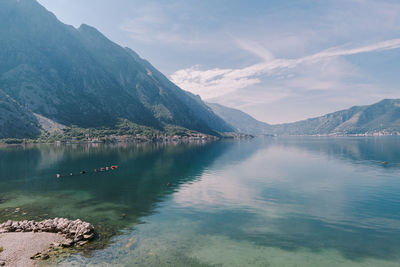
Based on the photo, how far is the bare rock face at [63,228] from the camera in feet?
116

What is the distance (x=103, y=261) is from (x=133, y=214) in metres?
18.9

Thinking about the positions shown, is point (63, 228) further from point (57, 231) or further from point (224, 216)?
point (224, 216)

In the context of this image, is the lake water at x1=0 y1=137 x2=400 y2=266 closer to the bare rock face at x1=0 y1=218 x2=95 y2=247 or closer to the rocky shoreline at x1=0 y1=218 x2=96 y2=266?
the bare rock face at x1=0 y1=218 x2=95 y2=247

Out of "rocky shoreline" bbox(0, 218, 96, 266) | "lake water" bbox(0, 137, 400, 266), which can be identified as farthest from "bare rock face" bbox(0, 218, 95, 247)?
"lake water" bbox(0, 137, 400, 266)

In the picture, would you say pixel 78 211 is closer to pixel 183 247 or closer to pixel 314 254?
pixel 183 247

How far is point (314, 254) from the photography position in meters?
32.1

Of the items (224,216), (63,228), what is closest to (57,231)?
(63,228)

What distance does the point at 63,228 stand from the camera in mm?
37656

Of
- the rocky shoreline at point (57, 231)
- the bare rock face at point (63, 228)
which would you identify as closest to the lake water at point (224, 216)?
the bare rock face at point (63, 228)

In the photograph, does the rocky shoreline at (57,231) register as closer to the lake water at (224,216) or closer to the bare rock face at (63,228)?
the bare rock face at (63,228)

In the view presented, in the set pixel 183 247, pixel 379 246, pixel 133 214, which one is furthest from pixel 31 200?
pixel 379 246

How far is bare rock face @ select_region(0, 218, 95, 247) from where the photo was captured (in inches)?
1387

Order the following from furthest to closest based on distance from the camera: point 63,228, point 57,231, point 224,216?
point 224,216, point 63,228, point 57,231

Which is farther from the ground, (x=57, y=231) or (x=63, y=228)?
(x=63, y=228)
